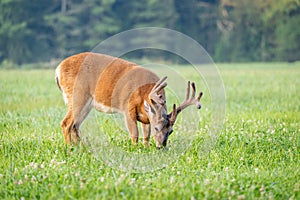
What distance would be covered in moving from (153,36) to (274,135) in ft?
132

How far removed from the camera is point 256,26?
2152 inches

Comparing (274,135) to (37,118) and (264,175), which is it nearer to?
(264,175)

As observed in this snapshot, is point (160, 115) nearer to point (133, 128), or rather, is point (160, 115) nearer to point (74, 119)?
point (133, 128)

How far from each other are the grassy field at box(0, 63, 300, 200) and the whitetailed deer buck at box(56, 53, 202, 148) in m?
0.32

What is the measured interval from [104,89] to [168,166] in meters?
2.28

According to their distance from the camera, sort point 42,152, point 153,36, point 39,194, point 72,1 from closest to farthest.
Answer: point 39,194 < point 42,152 < point 153,36 < point 72,1

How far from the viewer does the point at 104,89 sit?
895 centimetres

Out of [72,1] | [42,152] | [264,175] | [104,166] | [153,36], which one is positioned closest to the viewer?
[264,175]

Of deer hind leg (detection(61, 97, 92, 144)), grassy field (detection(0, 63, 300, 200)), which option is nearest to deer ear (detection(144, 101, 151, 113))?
grassy field (detection(0, 63, 300, 200))

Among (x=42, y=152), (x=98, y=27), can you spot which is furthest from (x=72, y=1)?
(x=42, y=152)

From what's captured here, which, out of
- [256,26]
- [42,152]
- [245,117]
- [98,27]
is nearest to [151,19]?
Answer: [98,27]

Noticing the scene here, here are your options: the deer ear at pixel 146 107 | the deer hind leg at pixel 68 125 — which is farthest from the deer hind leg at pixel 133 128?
the deer hind leg at pixel 68 125

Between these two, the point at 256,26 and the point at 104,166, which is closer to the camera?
the point at 104,166

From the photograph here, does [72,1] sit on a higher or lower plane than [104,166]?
higher
